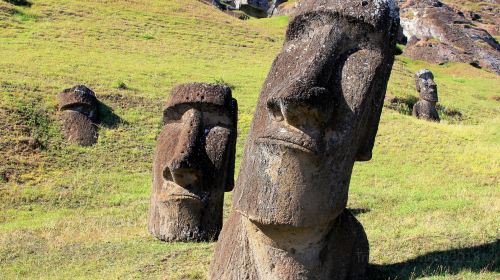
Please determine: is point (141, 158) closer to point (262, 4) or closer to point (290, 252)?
point (290, 252)

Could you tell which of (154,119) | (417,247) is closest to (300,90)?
(417,247)

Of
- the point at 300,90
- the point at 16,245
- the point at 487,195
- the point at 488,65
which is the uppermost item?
the point at 488,65

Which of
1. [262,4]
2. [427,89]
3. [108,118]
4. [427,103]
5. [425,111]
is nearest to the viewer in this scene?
[108,118]

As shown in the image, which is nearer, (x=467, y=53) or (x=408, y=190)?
(x=408, y=190)

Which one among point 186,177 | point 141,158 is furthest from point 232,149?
point 141,158

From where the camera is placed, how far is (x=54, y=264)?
847cm

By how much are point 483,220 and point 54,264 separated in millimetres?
5974

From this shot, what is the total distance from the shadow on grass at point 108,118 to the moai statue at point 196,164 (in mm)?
9569

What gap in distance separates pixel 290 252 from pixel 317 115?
45.4 inches

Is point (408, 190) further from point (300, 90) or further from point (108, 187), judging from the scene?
point (300, 90)

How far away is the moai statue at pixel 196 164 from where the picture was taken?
361 inches

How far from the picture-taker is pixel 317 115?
4.93 m

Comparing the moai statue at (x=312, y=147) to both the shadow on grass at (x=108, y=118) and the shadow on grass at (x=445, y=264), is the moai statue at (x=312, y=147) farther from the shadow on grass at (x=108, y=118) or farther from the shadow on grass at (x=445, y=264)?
the shadow on grass at (x=108, y=118)

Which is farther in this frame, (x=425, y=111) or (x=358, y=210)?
(x=425, y=111)
